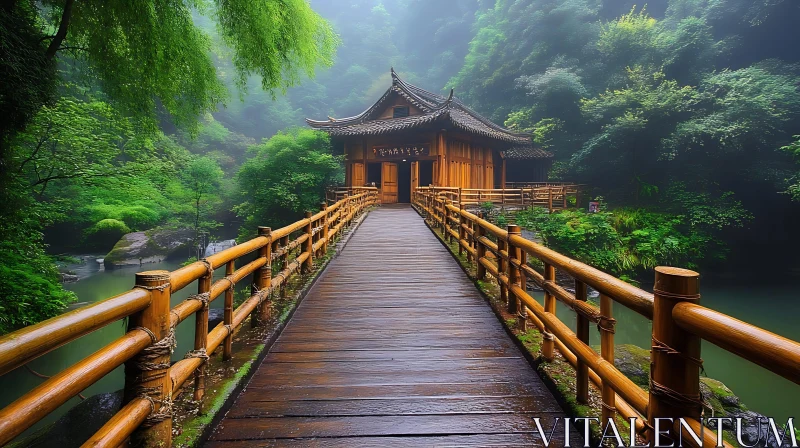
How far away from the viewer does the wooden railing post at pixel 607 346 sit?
6.41 ft

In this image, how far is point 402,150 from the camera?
18016 millimetres

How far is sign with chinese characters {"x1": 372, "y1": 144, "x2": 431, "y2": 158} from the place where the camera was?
17562 mm

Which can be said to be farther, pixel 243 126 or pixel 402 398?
pixel 243 126

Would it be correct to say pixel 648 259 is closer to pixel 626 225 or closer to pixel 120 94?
pixel 626 225

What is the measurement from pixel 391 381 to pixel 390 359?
0.36 m

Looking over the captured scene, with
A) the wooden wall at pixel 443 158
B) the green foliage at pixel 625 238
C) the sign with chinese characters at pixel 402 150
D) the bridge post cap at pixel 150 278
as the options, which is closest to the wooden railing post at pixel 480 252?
the bridge post cap at pixel 150 278

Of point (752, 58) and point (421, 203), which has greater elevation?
point (752, 58)

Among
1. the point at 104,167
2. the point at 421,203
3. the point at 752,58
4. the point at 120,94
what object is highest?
the point at 752,58

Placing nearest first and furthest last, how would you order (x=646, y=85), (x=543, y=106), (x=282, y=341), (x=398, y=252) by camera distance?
(x=282, y=341) → (x=398, y=252) → (x=646, y=85) → (x=543, y=106)

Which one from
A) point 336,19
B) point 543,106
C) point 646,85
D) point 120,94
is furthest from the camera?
point 336,19

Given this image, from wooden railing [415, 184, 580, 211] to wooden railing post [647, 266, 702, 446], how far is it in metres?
9.44

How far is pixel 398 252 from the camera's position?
7.22 m

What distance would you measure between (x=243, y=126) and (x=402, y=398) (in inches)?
1699

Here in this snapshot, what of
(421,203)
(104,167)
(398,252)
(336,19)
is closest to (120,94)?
(104,167)
